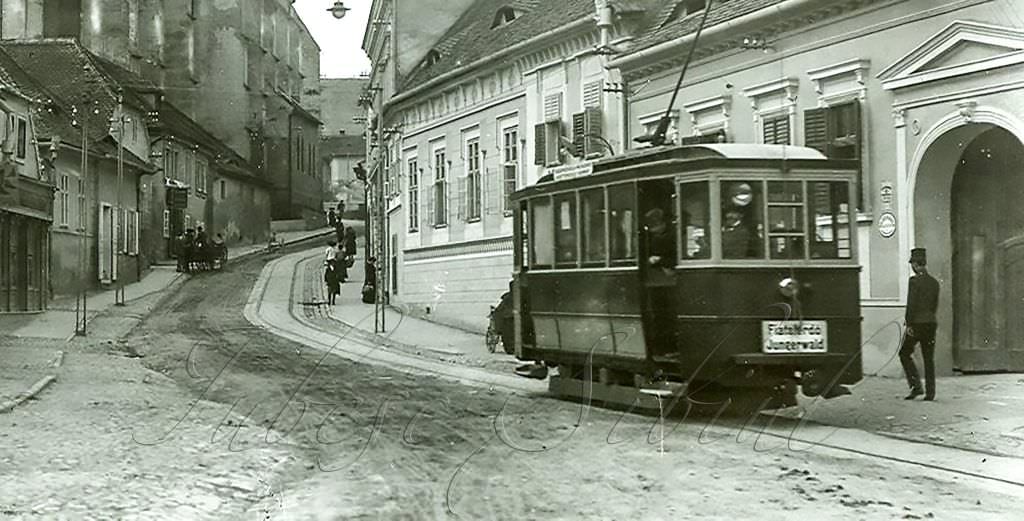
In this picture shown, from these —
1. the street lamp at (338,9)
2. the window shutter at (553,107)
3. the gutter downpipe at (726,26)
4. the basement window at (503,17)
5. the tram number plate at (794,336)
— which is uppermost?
the basement window at (503,17)

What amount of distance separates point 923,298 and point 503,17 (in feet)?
77.3

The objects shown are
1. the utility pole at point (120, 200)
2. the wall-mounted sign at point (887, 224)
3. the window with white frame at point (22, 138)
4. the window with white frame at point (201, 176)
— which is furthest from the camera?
the window with white frame at point (201, 176)

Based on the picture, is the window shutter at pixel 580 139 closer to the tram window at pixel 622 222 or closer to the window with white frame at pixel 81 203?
the tram window at pixel 622 222

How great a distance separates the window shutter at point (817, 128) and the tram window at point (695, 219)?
6.23m

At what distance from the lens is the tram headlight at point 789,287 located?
1410cm

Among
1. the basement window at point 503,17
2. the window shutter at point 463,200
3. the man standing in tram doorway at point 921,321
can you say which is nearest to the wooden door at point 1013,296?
the man standing in tram doorway at point 921,321

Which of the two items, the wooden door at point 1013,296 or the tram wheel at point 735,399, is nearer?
the tram wheel at point 735,399

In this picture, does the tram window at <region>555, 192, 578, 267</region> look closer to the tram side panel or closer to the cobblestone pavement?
the tram side panel

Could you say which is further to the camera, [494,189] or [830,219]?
[494,189]

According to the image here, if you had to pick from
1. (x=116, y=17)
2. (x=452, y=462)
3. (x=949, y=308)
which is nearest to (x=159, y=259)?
(x=116, y=17)

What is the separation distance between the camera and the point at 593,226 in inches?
625

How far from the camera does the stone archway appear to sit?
1775 centimetres

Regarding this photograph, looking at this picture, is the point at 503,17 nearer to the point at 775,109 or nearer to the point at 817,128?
the point at 775,109

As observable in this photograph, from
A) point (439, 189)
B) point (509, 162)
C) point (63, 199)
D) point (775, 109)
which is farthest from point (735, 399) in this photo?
point (63, 199)
